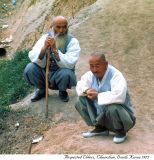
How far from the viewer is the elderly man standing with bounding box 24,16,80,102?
778 centimetres

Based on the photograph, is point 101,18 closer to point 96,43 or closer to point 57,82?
point 96,43

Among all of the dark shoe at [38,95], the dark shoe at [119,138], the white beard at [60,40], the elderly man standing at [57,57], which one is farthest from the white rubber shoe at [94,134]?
the dark shoe at [38,95]

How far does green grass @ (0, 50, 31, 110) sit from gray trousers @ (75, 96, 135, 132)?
7.10ft

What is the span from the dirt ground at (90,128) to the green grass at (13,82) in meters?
0.76

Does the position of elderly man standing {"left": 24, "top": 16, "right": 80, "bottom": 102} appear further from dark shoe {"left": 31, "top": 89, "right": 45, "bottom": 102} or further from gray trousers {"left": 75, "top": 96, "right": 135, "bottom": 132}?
gray trousers {"left": 75, "top": 96, "right": 135, "bottom": 132}

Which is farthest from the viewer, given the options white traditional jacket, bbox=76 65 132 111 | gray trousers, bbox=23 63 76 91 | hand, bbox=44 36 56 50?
gray trousers, bbox=23 63 76 91

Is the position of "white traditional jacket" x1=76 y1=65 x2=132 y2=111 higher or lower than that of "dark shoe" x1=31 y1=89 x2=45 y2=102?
higher

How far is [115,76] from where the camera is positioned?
21.3ft

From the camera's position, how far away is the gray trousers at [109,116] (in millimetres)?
6484

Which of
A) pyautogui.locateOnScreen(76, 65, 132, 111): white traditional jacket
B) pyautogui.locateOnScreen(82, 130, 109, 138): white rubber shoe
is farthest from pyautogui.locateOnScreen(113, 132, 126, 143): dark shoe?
pyautogui.locateOnScreen(76, 65, 132, 111): white traditional jacket

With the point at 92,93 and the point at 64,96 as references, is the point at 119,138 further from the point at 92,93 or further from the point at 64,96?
the point at 64,96

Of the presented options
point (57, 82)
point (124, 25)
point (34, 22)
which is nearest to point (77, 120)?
point (57, 82)

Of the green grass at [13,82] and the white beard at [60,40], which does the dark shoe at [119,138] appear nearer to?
the white beard at [60,40]

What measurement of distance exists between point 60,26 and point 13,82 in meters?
3.83
